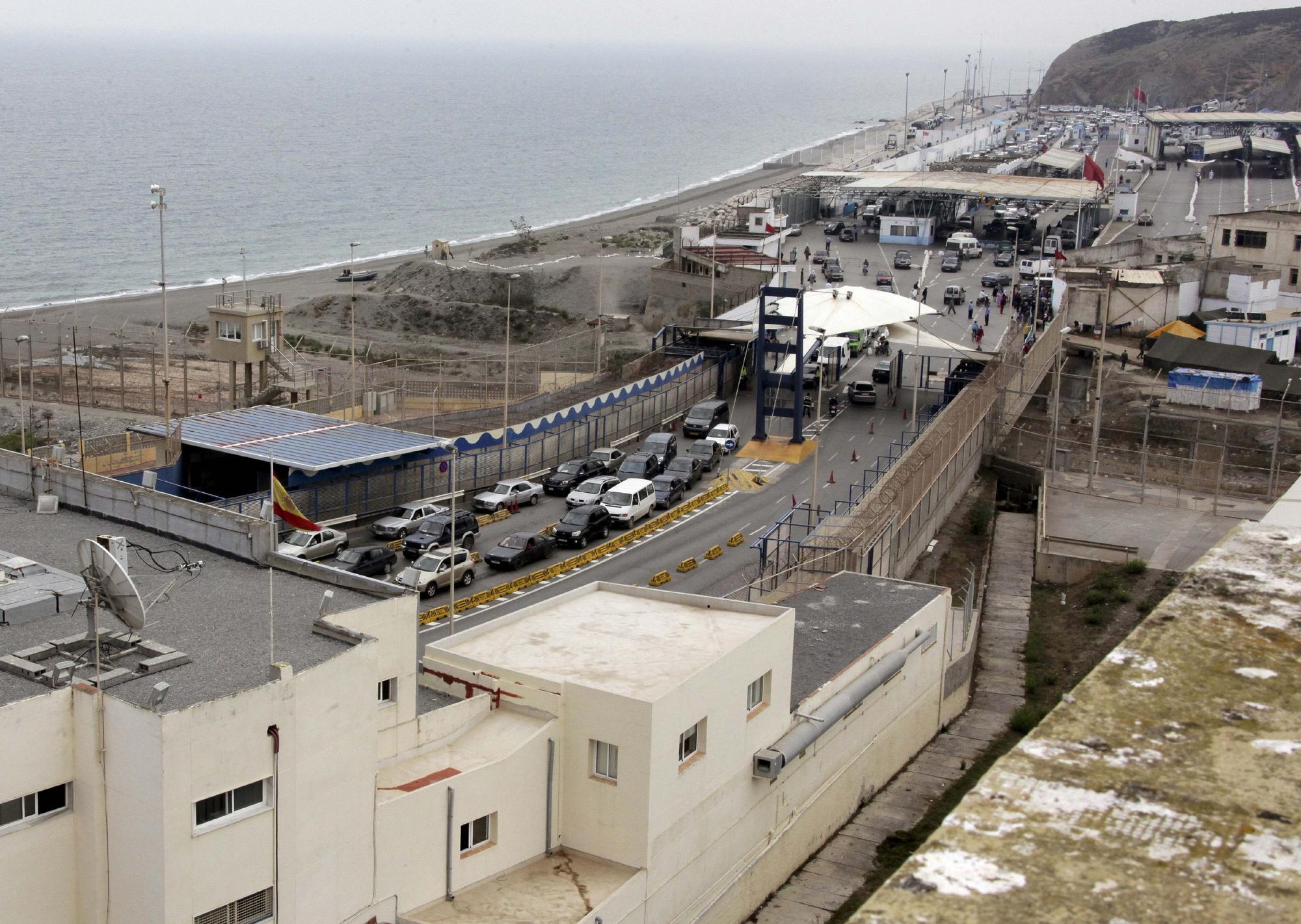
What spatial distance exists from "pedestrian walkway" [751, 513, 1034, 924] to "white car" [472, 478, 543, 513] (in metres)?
13.9

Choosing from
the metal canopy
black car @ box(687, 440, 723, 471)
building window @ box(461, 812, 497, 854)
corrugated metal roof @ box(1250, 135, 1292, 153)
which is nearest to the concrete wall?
building window @ box(461, 812, 497, 854)

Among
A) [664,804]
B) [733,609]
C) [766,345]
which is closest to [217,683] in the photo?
[664,804]

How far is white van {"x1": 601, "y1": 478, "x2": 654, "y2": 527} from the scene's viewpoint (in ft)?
139

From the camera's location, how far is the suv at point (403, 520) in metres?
39.9

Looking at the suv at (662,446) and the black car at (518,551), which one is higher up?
the suv at (662,446)

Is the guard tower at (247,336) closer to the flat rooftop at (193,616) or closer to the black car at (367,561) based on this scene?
the black car at (367,561)

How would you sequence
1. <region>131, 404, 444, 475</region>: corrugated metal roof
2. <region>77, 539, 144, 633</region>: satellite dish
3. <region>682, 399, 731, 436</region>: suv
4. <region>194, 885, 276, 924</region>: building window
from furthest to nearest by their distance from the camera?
<region>682, 399, 731, 436</region>: suv < <region>131, 404, 444, 475</region>: corrugated metal roof < <region>77, 539, 144, 633</region>: satellite dish < <region>194, 885, 276, 924</region>: building window

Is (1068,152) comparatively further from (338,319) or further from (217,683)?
(217,683)

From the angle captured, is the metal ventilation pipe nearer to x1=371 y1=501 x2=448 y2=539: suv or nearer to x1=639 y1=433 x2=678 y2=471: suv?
x1=371 y1=501 x2=448 y2=539: suv

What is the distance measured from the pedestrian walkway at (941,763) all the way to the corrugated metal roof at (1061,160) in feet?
300

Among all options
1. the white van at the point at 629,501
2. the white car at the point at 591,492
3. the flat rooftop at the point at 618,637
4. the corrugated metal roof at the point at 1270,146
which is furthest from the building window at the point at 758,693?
the corrugated metal roof at the point at 1270,146

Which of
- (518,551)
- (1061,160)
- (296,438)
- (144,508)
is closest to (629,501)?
(518,551)

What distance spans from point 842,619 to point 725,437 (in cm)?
2218

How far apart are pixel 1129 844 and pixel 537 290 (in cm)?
8505
